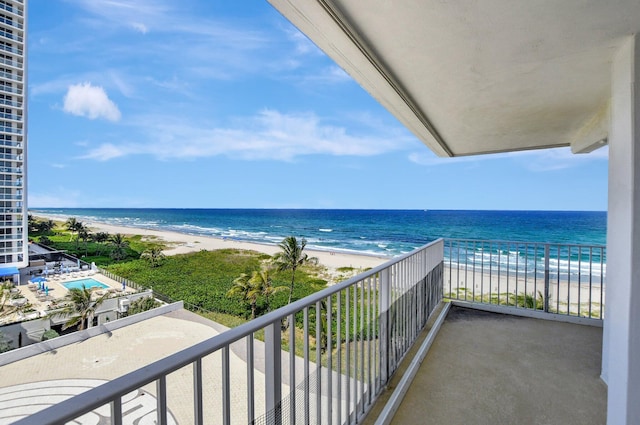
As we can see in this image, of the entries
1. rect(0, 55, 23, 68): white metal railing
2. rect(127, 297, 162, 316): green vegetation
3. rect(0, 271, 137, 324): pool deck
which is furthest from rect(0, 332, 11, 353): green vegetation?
rect(0, 55, 23, 68): white metal railing

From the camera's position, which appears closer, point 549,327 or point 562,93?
point 562,93

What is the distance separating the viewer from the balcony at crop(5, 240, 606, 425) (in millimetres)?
701

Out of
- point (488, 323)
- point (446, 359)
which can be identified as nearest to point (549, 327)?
point (488, 323)

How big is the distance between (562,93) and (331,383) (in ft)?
8.17

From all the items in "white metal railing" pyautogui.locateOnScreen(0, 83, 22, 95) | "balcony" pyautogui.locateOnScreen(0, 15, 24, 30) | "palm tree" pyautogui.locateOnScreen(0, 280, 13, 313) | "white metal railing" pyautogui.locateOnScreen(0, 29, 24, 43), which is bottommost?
"palm tree" pyautogui.locateOnScreen(0, 280, 13, 313)

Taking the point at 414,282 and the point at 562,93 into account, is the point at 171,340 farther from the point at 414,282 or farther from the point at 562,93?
the point at 562,93

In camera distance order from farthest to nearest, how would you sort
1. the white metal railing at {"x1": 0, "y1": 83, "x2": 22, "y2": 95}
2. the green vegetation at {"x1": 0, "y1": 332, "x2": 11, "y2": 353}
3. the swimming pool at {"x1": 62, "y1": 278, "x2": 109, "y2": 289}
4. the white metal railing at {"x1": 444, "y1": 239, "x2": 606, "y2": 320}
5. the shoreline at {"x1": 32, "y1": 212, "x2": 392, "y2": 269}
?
the shoreline at {"x1": 32, "y1": 212, "x2": 392, "y2": 269}
the swimming pool at {"x1": 62, "y1": 278, "x2": 109, "y2": 289}
the white metal railing at {"x1": 0, "y1": 83, "x2": 22, "y2": 95}
the green vegetation at {"x1": 0, "y1": 332, "x2": 11, "y2": 353}
the white metal railing at {"x1": 444, "y1": 239, "x2": 606, "y2": 320}

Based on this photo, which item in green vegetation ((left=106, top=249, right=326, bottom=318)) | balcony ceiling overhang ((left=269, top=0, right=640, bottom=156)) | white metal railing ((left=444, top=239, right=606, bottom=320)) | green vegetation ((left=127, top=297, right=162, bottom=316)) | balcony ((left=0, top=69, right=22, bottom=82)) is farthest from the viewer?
balcony ((left=0, top=69, right=22, bottom=82))

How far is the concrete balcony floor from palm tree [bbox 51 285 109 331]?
17.3 m

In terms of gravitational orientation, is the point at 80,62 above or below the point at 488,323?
above

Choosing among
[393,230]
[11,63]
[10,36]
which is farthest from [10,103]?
[393,230]

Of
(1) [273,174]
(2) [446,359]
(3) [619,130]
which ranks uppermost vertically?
(1) [273,174]

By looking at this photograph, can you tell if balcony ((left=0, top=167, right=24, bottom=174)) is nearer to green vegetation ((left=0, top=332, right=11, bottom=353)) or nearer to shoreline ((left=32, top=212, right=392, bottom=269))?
green vegetation ((left=0, top=332, right=11, bottom=353))

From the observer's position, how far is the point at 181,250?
28.9 meters
